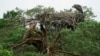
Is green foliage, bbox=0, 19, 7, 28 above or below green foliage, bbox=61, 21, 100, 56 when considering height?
above

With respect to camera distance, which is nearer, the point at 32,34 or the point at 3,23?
the point at 32,34

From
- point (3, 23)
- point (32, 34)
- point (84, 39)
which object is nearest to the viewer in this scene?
point (84, 39)

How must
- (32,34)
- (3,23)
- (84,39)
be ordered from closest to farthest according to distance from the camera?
(84,39), (32,34), (3,23)

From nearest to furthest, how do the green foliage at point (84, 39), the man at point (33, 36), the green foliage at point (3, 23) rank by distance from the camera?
1. the green foliage at point (84, 39)
2. the man at point (33, 36)
3. the green foliage at point (3, 23)

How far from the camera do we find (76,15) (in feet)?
54.7

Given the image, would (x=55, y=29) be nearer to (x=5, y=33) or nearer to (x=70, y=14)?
(x=70, y=14)

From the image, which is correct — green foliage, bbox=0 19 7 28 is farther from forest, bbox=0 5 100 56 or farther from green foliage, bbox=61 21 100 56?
green foliage, bbox=61 21 100 56

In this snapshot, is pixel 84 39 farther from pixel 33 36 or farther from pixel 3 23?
pixel 3 23

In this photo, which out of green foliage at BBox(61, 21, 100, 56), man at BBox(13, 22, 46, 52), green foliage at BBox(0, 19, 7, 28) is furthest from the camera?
green foliage at BBox(0, 19, 7, 28)

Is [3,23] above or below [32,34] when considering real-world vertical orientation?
above

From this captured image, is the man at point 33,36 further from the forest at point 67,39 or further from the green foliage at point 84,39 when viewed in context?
the green foliage at point 84,39

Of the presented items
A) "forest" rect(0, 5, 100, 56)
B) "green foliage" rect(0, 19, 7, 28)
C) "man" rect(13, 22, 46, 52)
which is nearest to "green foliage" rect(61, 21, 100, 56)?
"forest" rect(0, 5, 100, 56)

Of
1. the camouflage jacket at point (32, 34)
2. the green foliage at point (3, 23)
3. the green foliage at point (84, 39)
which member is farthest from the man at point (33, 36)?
the green foliage at point (84, 39)

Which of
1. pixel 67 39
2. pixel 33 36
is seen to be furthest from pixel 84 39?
pixel 33 36
